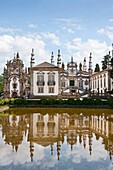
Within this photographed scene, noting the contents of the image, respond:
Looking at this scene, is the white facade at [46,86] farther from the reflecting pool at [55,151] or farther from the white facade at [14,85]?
the reflecting pool at [55,151]

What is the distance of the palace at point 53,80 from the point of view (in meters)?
44.4

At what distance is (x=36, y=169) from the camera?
6.37 metres

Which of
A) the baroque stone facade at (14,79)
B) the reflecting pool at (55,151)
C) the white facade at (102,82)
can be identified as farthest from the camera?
the baroque stone facade at (14,79)

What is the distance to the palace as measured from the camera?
44.4 m

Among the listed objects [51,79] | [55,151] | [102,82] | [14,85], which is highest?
[51,79]

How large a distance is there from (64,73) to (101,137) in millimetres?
42716

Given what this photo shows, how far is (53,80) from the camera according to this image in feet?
146

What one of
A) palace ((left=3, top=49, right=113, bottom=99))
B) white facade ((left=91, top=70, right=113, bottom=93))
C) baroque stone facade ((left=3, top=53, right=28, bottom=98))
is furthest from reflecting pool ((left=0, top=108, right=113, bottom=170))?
baroque stone facade ((left=3, top=53, right=28, bottom=98))

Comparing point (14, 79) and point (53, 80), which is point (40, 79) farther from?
point (14, 79)

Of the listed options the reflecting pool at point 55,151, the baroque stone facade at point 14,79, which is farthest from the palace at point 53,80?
the reflecting pool at point 55,151

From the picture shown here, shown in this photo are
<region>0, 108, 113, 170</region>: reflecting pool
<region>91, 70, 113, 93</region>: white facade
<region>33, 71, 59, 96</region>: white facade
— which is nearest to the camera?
<region>0, 108, 113, 170</region>: reflecting pool

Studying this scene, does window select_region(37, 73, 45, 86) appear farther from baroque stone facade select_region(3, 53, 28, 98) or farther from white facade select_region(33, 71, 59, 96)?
baroque stone facade select_region(3, 53, 28, 98)

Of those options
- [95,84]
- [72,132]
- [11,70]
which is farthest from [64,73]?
[72,132]

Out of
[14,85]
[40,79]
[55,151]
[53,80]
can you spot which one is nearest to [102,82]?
[53,80]
